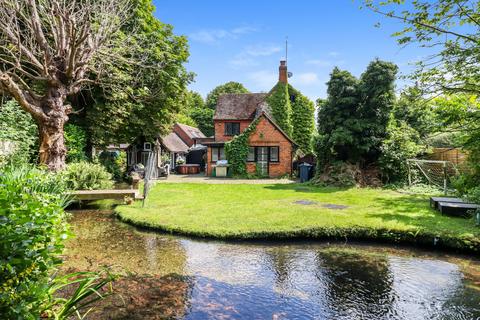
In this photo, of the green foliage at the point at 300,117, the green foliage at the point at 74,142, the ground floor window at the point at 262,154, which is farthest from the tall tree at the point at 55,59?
the green foliage at the point at 300,117

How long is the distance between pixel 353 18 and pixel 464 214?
23.4ft

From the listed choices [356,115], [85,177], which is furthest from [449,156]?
[85,177]

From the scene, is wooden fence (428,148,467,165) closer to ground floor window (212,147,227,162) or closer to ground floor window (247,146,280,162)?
ground floor window (247,146,280,162)

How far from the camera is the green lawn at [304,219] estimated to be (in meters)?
8.00

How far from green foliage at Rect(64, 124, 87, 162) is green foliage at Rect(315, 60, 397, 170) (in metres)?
13.7

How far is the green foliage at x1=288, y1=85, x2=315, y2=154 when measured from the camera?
29.7 meters

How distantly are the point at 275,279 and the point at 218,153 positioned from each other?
21.4 meters

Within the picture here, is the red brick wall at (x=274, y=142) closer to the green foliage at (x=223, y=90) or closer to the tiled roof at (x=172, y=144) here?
the tiled roof at (x=172, y=144)

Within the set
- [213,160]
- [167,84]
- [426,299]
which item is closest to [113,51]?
[167,84]

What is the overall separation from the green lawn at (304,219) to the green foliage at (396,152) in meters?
4.23

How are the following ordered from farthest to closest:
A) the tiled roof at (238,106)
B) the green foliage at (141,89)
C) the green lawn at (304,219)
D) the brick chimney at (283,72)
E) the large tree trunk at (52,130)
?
the tiled roof at (238,106) < the brick chimney at (283,72) < the green foliage at (141,89) < the large tree trunk at (52,130) < the green lawn at (304,219)

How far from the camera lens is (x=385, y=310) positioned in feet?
15.6

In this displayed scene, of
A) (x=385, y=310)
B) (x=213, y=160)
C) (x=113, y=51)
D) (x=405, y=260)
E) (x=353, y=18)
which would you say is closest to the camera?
(x=385, y=310)

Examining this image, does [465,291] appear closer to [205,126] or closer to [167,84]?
[167,84]
